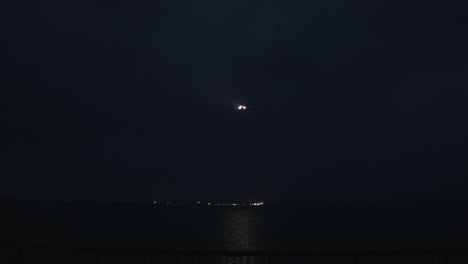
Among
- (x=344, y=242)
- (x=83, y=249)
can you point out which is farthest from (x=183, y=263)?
(x=83, y=249)

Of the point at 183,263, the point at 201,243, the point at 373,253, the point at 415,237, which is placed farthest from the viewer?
the point at 415,237

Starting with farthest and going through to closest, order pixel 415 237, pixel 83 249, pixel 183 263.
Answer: pixel 415 237 → pixel 183 263 → pixel 83 249

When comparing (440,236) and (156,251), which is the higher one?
(440,236)

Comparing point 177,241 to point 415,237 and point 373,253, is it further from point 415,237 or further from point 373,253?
point 373,253

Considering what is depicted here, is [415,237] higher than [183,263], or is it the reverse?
[415,237]

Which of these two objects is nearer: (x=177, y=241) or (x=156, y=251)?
(x=156, y=251)

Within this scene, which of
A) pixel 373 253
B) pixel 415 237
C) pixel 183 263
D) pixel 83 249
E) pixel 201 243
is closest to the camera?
pixel 373 253

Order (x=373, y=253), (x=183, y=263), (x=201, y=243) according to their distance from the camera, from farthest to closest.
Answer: (x=201, y=243), (x=183, y=263), (x=373, y=253)

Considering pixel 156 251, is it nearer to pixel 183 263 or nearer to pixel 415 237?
pixel 183 263

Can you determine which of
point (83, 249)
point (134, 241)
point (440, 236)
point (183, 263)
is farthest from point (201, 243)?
point (83, 249)
